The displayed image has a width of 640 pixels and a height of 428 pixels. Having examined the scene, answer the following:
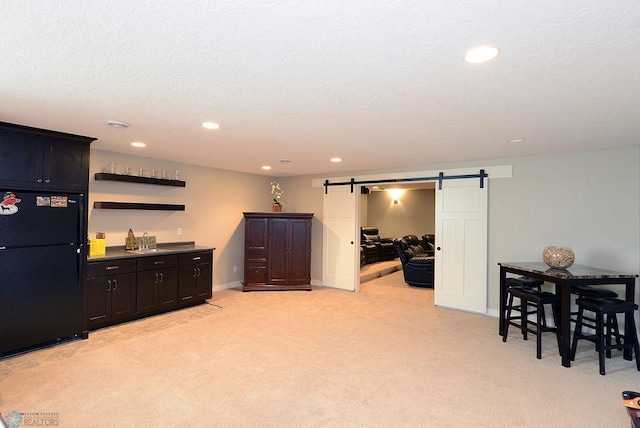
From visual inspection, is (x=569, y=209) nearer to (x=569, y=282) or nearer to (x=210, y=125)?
(x=569, y=282)

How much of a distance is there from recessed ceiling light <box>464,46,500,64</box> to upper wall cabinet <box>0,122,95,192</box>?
390 cm

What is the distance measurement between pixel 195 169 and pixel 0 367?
356cm

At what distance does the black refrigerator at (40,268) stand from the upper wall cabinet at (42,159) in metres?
0.11

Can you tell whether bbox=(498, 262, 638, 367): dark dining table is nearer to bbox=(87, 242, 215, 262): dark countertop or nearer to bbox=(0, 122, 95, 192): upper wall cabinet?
bbox=(87, 242, 215, 262): dark countertop

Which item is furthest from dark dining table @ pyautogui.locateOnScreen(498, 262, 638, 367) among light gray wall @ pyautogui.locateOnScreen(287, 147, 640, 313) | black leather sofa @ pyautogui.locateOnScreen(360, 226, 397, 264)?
black leather sofa @ pyautogui.locateOnScreen(360, 226, 397, 264)

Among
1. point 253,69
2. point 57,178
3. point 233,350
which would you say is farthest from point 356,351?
point 57,178

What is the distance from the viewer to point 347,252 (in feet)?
20.4

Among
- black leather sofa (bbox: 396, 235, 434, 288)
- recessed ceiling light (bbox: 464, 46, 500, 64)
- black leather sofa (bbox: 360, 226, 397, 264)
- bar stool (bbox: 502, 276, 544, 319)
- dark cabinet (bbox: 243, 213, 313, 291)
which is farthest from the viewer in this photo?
black leather sofa (bbox: 360, 226, 397, 264)

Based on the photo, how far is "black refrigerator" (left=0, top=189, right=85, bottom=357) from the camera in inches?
124

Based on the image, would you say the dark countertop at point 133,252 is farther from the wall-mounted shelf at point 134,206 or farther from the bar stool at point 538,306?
the bar stool at point 538,306

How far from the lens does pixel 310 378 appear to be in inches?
111

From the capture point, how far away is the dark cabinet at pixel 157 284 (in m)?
4.30

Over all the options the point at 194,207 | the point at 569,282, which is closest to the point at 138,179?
the point at 194,207

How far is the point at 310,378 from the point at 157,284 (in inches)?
108
